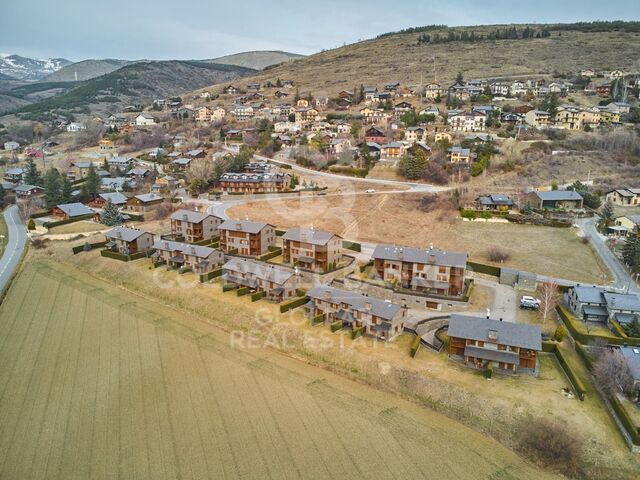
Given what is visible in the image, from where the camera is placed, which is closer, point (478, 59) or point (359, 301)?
point (359, 301)

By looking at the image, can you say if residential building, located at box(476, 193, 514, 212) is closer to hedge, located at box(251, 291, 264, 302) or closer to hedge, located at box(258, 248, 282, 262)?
hedge, located at box(258, 248, 282, 262)

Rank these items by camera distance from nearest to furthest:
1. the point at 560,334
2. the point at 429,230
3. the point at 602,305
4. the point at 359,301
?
the point at 560,334 < the point at 602,305 < the point at 359,301 < the point at 429,230

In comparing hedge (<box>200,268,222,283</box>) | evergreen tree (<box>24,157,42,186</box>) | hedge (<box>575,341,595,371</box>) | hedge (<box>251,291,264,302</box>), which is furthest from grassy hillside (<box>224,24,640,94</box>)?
hedge (<box>575,341,595,371</box>)

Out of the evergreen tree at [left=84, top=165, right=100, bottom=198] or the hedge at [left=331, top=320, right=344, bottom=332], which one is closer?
the hedge at [left=331, top=320, right=344, bottom=332]

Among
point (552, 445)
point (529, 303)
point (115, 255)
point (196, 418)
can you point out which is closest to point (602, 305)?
point (529, 303)

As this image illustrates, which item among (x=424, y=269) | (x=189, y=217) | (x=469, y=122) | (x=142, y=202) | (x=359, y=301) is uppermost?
(x=469, y=122)

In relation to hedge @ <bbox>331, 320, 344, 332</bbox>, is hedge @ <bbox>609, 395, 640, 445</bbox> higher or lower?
lower

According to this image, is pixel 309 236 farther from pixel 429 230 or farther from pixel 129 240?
pixel 129 240

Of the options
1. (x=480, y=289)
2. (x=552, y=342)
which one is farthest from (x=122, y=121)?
(x=552, y=342)
